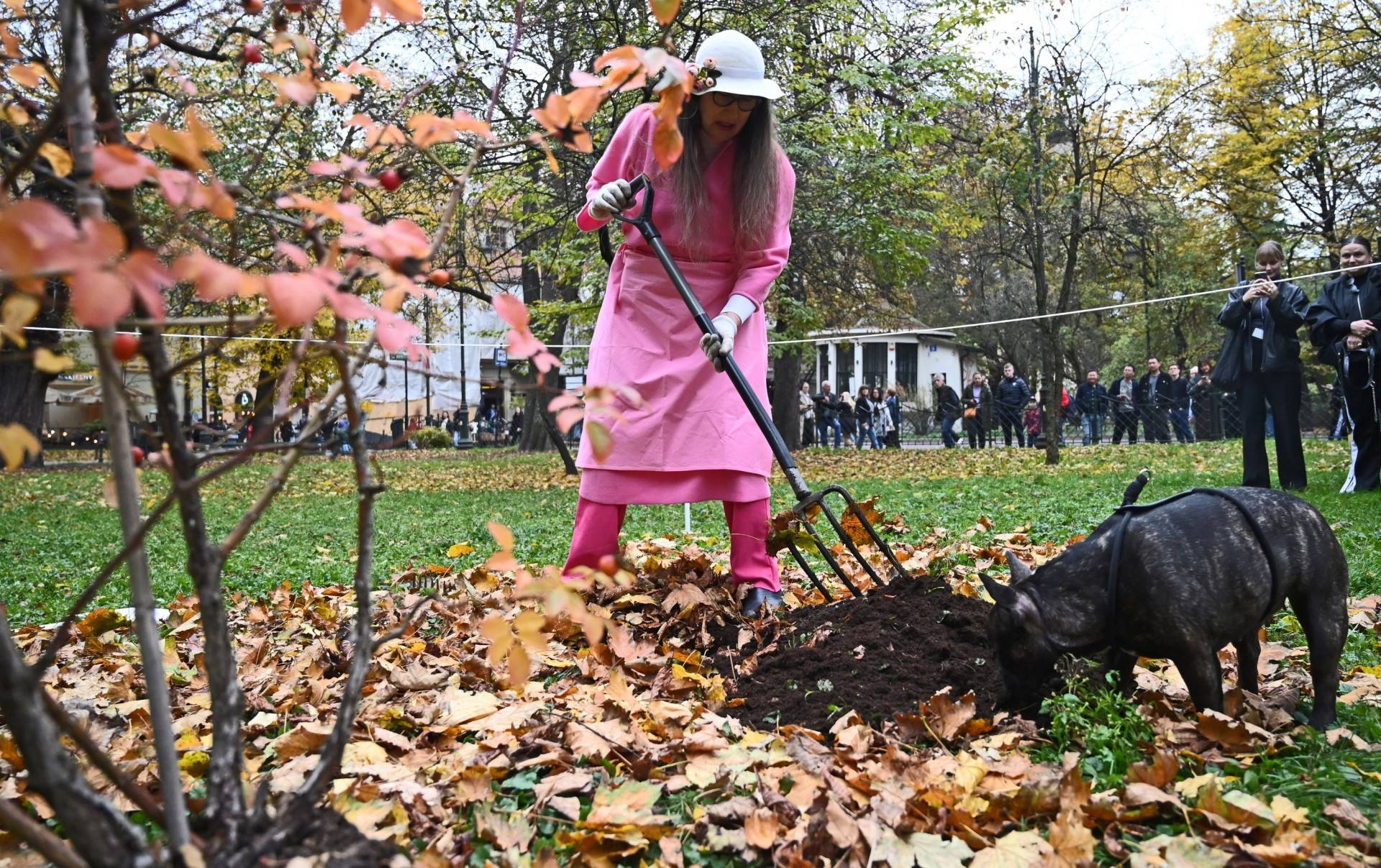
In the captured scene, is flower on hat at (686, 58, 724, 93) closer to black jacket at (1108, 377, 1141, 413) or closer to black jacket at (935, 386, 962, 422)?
black jacket at (1108, 377, 1141, 413)

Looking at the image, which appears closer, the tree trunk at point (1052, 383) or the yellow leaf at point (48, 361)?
the yellow leaf at point (48, 361)

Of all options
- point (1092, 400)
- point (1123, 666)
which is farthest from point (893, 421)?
point (1123, 666)

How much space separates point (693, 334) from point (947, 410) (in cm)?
2452

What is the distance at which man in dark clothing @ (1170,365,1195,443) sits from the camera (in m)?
21.9

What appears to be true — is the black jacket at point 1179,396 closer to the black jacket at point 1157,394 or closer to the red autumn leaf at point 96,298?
the black jacket at point 1157,394

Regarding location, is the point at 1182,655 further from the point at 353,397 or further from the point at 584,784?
the point at 353,397

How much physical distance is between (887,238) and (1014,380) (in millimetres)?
8965

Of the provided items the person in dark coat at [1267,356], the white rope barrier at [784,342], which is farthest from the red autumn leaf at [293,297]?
the person in dark coat at [1267,356]

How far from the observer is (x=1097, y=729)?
2574 millimetres

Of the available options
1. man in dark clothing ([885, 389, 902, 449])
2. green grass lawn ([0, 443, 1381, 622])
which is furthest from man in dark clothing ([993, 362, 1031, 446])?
Result: green grass lawn ([0, 443, 1381, 622])

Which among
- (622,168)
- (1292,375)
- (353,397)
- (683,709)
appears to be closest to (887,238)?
(1292,375)

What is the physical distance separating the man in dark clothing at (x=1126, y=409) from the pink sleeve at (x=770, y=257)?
20.1 metres

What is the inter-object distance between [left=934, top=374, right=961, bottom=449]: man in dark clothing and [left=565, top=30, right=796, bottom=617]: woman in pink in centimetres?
2291

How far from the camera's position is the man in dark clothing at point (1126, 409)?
22.7 metres
